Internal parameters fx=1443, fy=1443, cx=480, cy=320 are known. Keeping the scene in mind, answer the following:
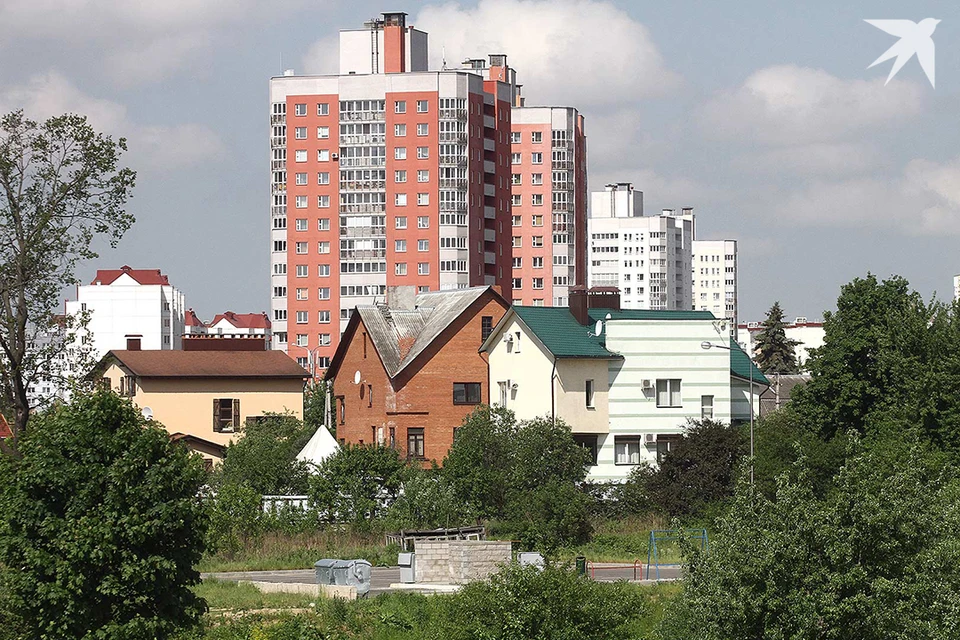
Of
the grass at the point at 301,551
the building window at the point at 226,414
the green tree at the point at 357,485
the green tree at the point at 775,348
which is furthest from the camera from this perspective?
the green tree at the point at 775,348

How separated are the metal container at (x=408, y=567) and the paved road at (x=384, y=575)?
0.44 metres

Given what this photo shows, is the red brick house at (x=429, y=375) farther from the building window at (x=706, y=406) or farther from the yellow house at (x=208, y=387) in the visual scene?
the yellow house at (x=208, y=387)

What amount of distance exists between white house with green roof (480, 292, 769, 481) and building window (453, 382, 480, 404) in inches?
114

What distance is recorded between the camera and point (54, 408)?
→ 73.8 ft

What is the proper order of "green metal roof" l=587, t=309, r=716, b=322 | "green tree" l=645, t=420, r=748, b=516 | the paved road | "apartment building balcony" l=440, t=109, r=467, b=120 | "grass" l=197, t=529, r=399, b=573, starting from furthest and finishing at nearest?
"apartment building balcony" l=440, t=109, r=467, b=120, "green metal roof" l=587, t=309, r=716, b=322, "green tree" l=645, t=420, r=748, b=516, "grass" l=197, t=529, r=399, b=573, the paved road

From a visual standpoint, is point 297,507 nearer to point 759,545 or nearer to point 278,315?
point 759,545

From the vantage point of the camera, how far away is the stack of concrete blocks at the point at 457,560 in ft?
119

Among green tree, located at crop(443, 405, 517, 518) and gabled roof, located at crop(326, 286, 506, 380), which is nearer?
green tree, located at crop(443, 405, 517, 518)

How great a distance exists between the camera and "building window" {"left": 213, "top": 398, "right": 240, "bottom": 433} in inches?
3012

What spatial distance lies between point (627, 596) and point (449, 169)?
104 metres

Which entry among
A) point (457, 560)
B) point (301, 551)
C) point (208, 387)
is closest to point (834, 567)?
point (457, 560)

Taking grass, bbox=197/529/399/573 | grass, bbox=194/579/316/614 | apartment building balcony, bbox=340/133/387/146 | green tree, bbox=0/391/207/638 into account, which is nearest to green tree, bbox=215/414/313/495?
grass, bbox=197/529/399/573

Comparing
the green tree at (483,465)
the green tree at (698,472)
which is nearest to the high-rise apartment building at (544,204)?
the green tree at (698,472)

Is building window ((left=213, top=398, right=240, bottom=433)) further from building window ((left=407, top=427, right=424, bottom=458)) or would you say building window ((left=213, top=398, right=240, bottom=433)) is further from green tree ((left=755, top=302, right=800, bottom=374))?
green tree ((left=755, top=302, right=800, bottom=374))
